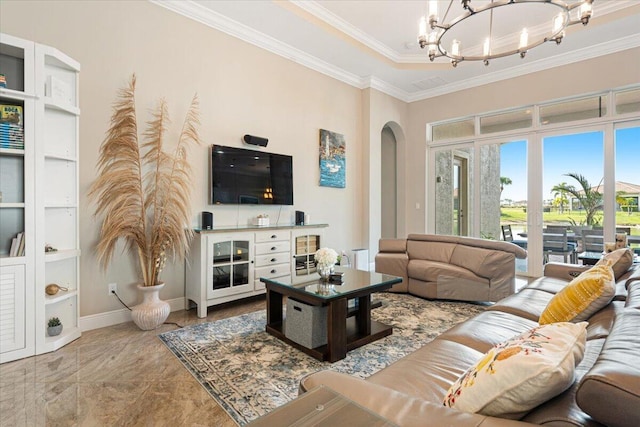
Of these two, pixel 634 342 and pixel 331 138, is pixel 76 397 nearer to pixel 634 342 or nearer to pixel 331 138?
pixel 634 342

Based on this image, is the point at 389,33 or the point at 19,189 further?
the point at 389,33

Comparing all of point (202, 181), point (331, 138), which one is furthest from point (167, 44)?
point (331, 138)

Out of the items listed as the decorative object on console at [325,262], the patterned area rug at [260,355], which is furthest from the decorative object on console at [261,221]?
the decorative object on console at [325,262]

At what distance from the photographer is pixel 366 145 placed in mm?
5910

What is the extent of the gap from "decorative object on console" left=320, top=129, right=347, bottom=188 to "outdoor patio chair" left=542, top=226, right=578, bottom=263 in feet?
11.1

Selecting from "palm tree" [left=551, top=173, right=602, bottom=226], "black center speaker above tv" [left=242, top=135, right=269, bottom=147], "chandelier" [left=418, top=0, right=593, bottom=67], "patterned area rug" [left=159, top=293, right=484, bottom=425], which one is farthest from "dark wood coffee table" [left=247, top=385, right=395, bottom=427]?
"palm tree" [left=551, top=173, right=602, bottom=226]

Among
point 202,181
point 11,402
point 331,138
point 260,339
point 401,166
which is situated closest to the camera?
point 11,402

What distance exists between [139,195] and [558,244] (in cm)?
592

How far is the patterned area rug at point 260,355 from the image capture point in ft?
6.61

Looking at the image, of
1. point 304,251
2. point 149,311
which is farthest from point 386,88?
point 149,311

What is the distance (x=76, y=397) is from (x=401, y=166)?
6239 mm

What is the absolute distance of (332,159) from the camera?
5.45 meters

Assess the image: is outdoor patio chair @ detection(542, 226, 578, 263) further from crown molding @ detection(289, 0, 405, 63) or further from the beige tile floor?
the beige tile floor

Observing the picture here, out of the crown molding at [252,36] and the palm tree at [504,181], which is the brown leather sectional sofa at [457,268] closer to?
the palm tree at [504,181]
